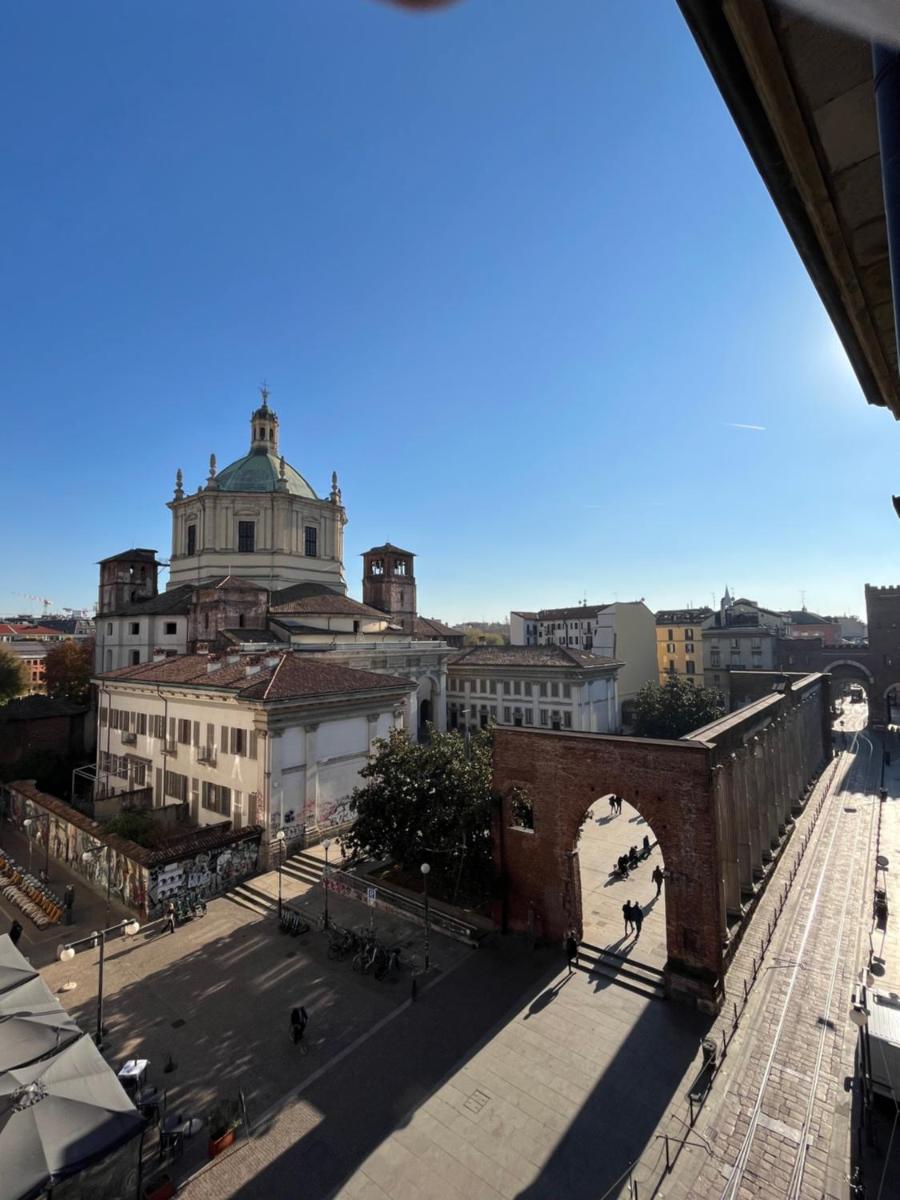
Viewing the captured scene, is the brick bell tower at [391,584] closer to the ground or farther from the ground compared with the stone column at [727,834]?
farther from the ground

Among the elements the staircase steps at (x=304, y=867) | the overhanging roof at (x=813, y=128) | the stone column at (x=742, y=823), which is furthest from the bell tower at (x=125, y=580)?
the overhanging roof at (x=813, y=128)

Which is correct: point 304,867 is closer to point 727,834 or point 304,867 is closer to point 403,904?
point 403,904

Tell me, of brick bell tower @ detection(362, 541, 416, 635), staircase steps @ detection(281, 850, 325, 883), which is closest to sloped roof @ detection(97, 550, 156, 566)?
brick bell tower @ detection(362, 541, 416, 635)

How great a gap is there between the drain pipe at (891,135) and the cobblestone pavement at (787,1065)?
1476 centimetres

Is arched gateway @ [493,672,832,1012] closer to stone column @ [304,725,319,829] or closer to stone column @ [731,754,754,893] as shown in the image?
stone column @ [731,754,754,893]

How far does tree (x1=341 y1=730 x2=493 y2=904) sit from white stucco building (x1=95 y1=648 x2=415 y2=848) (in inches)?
187

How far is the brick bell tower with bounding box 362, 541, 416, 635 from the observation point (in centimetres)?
5719

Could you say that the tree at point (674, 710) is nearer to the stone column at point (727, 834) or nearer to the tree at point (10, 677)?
the stone column at point (727, 834)

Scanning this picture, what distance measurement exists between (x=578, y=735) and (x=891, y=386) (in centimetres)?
1423

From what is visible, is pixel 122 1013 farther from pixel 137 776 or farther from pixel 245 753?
pixel 137 776

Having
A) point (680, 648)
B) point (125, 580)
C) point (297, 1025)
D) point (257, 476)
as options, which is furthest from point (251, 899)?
point (680, 648)

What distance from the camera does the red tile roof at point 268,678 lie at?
89.1 ft

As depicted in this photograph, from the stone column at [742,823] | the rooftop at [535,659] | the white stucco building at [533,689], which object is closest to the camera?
the stone column at [742,823]

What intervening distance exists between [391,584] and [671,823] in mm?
43365
